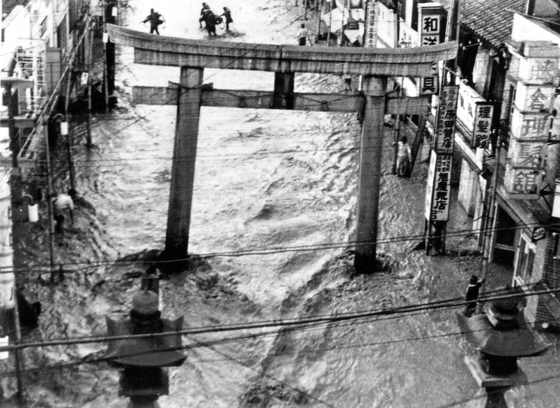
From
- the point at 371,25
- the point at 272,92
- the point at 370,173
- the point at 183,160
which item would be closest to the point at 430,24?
the point at 370,173

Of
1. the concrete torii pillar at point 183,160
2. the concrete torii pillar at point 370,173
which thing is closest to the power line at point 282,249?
the concrete torii pillar at point 370,173

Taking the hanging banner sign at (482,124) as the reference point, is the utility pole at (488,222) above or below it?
below

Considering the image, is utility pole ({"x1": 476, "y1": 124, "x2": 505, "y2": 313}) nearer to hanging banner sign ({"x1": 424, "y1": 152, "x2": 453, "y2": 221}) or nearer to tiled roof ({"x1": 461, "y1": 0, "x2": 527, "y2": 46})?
hanging banner sign ({"x1": 424, "y1": 152, "x2": 453, "y2": 221})

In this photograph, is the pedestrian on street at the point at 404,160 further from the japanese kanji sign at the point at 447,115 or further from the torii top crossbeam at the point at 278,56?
the torii top crossbeam at the point at 278,56

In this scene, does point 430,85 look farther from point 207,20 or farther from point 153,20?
point 207,20

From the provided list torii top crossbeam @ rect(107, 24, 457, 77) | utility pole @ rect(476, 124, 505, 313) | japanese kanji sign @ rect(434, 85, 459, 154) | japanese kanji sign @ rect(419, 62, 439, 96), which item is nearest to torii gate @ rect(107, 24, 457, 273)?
torii top crossbeam @ rect(107, 24, 457, 77)

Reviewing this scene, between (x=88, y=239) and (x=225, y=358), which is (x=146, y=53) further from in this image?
Answer: (x=225, y=358)
